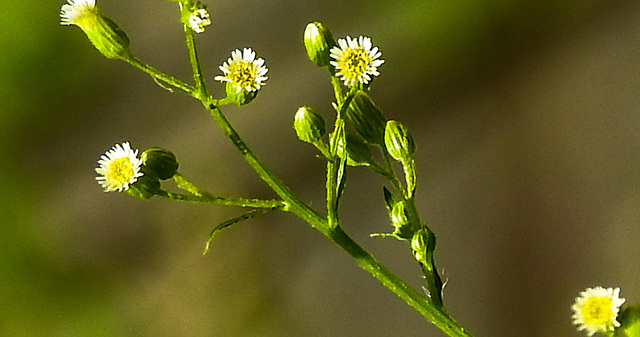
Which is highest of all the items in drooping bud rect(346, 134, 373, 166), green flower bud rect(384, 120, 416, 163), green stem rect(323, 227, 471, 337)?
drooping bud rect(346, 134, 373, 166)

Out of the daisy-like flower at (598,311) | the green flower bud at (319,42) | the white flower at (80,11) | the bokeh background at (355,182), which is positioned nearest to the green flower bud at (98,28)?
the white flower at (80,11)

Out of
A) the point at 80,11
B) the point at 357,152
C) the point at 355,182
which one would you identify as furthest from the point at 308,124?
the point at 355,182

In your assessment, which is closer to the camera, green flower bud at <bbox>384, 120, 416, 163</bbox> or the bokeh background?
green flower bud at <bbox>384, 120, 416, 163</bbox>

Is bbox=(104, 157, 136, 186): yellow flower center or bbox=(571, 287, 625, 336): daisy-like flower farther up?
bbox=(104, 157, 136, 186): yellow flower center

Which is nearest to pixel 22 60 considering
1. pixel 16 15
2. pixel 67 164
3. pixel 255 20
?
pixel 16 15

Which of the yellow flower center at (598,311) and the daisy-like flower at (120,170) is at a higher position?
the daisy-like flower at (120,170)

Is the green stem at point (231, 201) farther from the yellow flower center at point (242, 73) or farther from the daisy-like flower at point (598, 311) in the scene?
the daisy-like flower at point (598, 311)

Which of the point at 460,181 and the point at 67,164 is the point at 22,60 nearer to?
the point at 67,164

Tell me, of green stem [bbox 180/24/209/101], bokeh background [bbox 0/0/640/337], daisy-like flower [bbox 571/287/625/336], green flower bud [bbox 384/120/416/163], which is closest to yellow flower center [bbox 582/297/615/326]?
daisy-like flower [bbox 571/287/625/336]

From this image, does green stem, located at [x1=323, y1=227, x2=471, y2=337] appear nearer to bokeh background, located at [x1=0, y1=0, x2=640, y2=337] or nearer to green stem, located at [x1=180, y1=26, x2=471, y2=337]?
green stem, located at [x1=180, y1=26, x2=471, y2=337]
